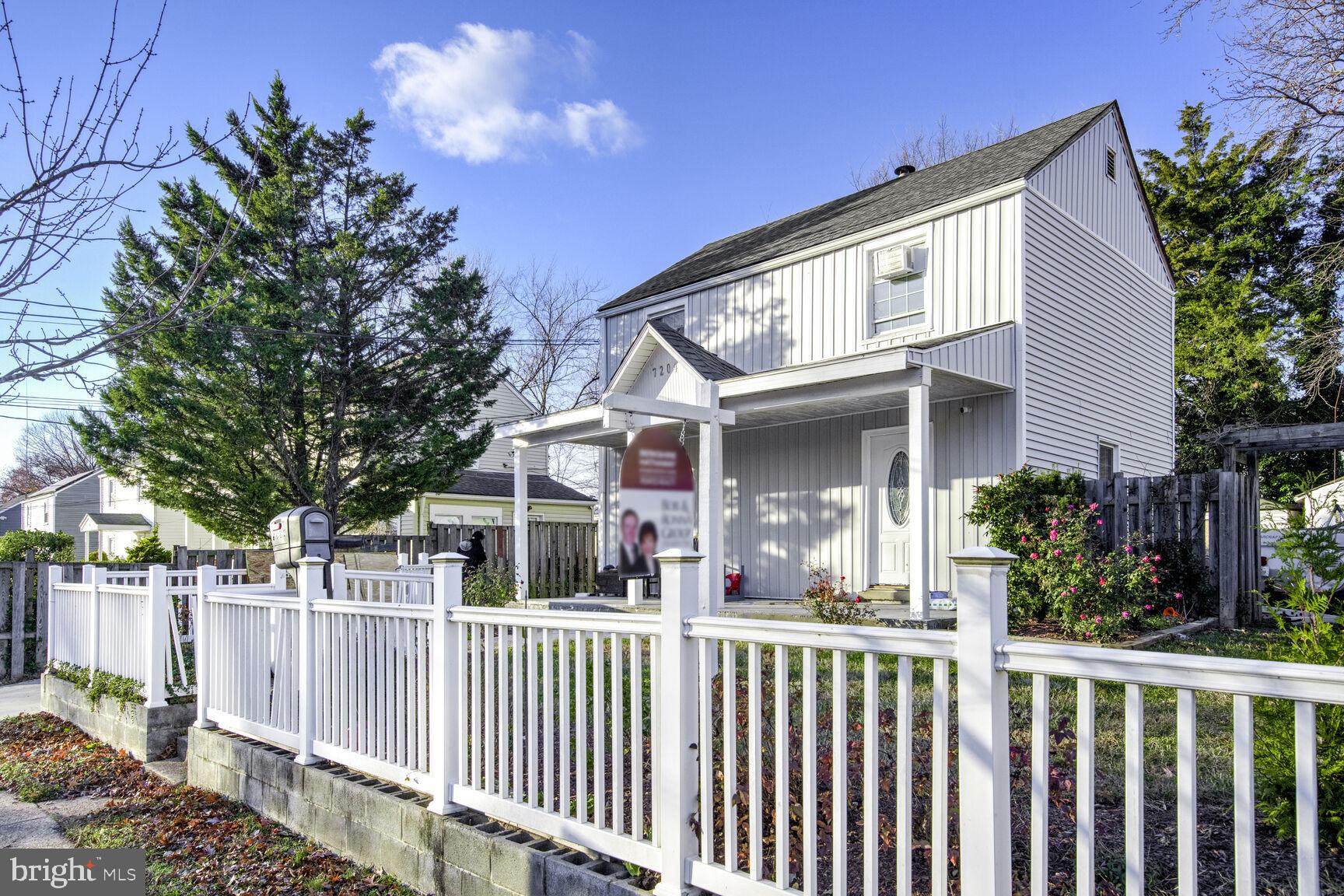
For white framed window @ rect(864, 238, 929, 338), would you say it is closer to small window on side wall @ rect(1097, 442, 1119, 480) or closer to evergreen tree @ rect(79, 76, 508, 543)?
small window on side wall @ rect(1097, 442, 1119, 480)

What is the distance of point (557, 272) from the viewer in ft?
97.2

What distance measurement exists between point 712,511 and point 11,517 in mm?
47984

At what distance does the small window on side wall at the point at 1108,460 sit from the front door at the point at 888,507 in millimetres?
3488

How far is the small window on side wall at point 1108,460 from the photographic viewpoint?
487 inches

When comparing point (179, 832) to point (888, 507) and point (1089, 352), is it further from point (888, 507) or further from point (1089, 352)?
point (1089, 352)

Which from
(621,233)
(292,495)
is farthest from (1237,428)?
(292,495)

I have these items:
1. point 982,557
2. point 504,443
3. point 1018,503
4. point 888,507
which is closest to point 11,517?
point 504,443

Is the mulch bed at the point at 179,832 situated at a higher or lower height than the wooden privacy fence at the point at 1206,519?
lower

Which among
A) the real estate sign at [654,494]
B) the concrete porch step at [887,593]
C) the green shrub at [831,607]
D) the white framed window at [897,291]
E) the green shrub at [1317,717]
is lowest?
the concrete porch step at [887,593]

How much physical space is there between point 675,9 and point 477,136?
8.94 metres

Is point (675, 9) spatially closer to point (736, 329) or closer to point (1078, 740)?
point (736, 329)

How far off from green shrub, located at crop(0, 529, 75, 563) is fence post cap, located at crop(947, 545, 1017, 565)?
20302 mm

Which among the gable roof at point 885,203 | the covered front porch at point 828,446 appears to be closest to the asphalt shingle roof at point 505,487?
the gable roof at point 885,203

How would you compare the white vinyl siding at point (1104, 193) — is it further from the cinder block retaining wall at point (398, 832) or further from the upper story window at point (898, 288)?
the cinder block retaining wall at point (398, 832)
